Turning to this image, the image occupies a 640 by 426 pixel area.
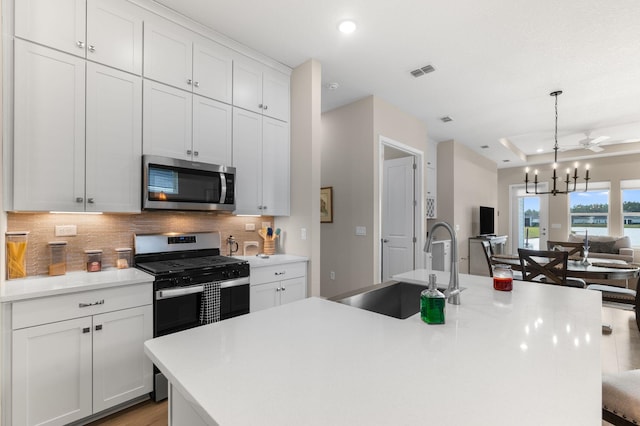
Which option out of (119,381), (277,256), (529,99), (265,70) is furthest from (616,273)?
(119,381)

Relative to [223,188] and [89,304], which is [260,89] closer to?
[223,188]

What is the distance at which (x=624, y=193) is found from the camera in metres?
6.84

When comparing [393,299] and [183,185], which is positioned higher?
[183,185]

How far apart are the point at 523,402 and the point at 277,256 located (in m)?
2.66

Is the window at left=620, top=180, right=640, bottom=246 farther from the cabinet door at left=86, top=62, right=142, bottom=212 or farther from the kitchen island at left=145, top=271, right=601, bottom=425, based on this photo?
the cabinet door at left=86, top=62, right=142, bottom=212

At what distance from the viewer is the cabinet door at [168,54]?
92.0 inches

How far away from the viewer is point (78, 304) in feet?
5.83

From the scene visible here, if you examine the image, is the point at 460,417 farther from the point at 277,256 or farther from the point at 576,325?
the point at 277,256

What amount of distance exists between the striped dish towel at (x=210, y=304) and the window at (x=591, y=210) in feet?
28.0

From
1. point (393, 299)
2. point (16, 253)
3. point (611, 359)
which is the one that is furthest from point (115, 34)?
point (611, 359)

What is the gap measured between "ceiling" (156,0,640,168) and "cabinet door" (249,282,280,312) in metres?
2.23

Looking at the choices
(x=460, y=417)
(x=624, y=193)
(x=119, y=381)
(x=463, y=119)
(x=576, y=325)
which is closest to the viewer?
(x=460, y=417)

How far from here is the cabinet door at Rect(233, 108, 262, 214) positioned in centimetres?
289

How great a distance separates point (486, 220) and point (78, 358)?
7.50 metres
